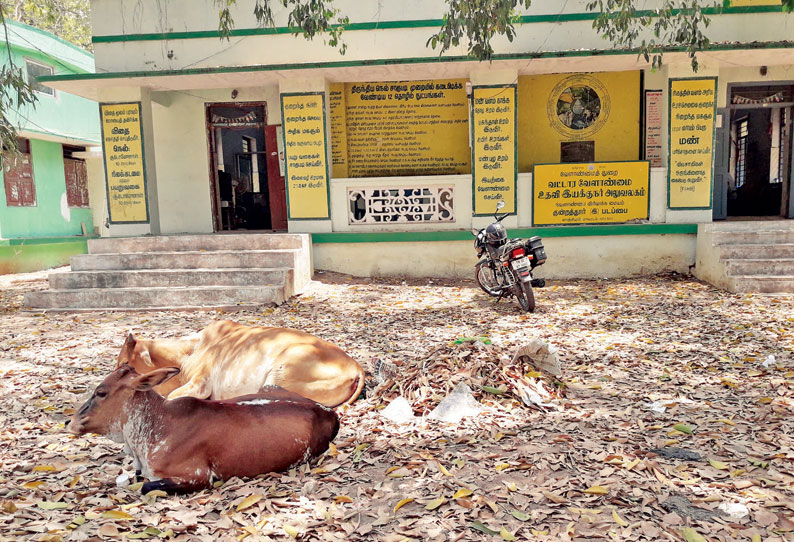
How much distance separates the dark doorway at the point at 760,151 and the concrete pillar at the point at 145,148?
11.9m

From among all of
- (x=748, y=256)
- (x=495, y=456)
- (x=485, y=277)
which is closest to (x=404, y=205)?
(x=485, y=277)

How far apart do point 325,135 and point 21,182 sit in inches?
397

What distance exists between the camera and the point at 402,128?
12070 mm

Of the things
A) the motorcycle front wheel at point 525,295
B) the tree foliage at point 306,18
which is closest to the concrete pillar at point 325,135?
the tree foliage at point 306,18

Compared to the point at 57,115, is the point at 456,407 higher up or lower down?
lower down

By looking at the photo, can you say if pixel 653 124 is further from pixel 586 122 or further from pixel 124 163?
pixel 124 163

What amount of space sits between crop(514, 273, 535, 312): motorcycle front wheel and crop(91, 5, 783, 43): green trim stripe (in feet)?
17.6

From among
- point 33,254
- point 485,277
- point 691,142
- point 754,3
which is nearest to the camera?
point 485,277

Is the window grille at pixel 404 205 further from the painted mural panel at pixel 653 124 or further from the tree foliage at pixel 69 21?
the tree foliage at pixel 69 21

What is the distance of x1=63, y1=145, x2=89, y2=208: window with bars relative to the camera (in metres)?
17.2

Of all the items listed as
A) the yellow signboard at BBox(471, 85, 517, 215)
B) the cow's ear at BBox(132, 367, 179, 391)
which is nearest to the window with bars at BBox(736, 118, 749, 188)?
the yellow signboard at BBox(471, 85, 517, 215)

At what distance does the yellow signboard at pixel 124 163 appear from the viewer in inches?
422

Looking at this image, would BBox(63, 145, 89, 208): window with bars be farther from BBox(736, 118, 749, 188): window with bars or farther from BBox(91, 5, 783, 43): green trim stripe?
BBox(736, 118, 749, 188): window with bars

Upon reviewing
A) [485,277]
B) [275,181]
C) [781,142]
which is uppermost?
[781,142]
